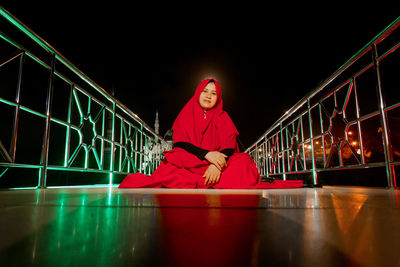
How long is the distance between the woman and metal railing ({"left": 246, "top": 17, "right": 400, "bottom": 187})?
1.70 feet

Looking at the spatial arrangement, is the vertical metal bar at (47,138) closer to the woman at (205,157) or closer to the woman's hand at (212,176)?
the woman at (205,157)

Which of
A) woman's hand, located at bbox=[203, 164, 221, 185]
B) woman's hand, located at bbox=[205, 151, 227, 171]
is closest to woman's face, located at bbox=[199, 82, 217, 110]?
woman's hand, located at bbox=[205, 151, 227, 171]

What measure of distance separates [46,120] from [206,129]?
1172 mm

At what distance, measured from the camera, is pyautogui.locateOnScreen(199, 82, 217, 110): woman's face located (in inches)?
82.8

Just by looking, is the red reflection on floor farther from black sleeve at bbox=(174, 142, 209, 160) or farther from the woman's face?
the woman's face

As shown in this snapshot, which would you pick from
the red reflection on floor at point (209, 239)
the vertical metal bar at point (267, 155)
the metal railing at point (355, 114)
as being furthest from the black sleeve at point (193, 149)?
the vertical metal bar at point (267, 155)

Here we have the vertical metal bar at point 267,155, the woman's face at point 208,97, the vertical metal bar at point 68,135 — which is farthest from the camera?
the vertical metal bar at point 267,155

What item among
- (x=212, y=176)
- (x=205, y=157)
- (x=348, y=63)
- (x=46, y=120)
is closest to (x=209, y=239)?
(x=212, y=176)

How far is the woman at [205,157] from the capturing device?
1521 millimetres

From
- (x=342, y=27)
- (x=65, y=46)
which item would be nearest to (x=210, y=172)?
(x=65, y=46)

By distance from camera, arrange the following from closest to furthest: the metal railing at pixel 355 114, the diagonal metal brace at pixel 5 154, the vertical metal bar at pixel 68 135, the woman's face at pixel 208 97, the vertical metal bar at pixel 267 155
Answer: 1. the diagonal metal brace at pixel 5 154
2. the metal railing at pixel 355 114
3. the vertical metal bar at pixel 68 135
4. the woman's face at pixel 208 97
5. the vertical metal bar at pixel 267 155

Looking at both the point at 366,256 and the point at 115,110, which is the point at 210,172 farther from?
the point at 115,110

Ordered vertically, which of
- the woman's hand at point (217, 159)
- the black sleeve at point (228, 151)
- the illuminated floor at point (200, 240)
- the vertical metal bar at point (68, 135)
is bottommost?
the illuminated floor at point (200, 240)

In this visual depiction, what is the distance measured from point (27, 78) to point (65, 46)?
2.45 m
